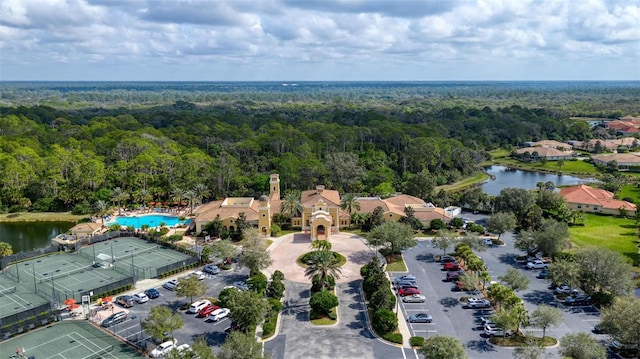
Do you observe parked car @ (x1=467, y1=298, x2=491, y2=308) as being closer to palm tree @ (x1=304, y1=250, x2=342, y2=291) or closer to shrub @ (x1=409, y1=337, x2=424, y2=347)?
shrub @ (x1=409, y1=337, x2=424, y2=347)

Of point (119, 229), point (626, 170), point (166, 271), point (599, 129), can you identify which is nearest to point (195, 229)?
point (119, 229)

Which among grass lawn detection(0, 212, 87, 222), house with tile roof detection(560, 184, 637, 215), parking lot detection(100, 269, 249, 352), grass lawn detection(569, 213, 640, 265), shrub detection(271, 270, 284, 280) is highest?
house with tile roof detection(560, 184, 637, 215)

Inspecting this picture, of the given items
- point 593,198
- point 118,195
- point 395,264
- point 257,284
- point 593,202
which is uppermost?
point 118,195

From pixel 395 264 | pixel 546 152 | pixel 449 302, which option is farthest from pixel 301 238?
pixel 546 152

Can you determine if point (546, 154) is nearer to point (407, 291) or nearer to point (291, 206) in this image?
point (291, 206)

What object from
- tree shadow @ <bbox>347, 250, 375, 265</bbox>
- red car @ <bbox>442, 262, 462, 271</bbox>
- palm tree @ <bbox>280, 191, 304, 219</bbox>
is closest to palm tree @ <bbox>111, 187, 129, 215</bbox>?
palm tree @ <bbox>280, 191, 304, 219</bbox>

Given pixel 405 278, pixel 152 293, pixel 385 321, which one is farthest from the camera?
pixel 405 278

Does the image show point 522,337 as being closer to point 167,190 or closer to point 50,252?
point 50,252

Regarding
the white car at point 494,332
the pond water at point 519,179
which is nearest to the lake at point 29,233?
the white car at point 494,332
